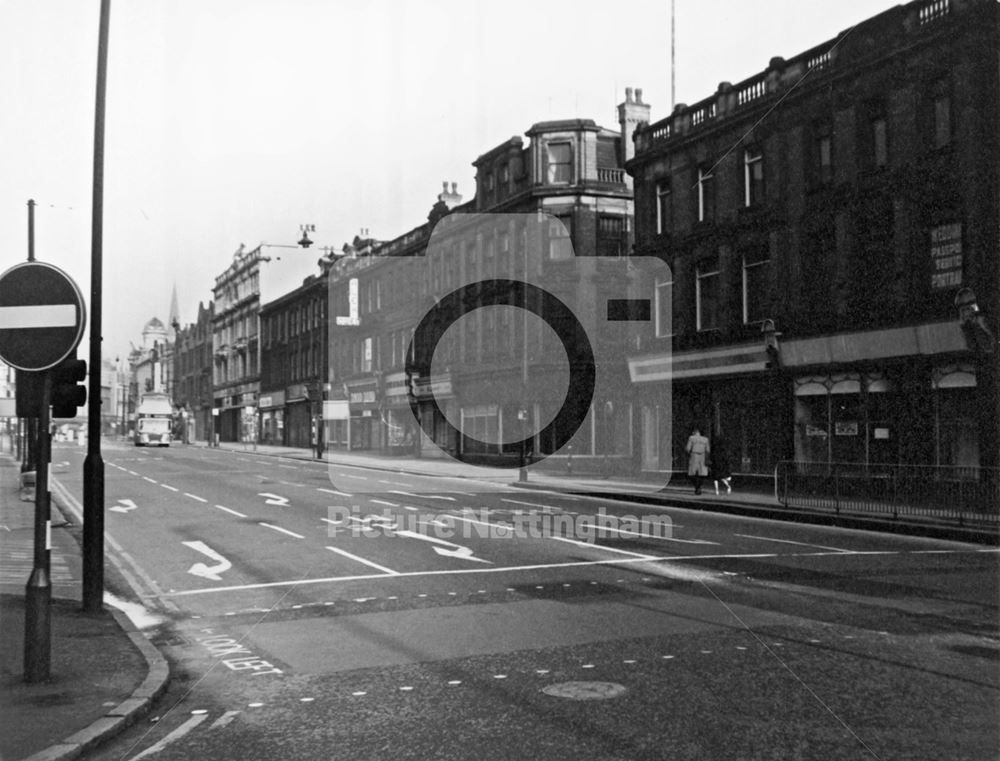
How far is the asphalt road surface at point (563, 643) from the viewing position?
642 cm

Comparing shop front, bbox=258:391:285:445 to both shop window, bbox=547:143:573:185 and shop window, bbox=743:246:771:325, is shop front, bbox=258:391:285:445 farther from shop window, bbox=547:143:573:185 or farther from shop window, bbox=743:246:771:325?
shop window, bbox=743:246:771:325

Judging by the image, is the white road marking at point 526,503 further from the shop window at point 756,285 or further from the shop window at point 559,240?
the shop window at point 559,240

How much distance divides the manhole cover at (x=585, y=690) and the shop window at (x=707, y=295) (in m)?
26.0

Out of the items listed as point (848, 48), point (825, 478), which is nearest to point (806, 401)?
point (825, 478)

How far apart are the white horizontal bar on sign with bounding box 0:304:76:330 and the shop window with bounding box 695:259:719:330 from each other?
26869mm

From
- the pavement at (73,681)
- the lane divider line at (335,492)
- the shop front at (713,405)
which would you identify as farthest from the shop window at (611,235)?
the pavement at (73,681)

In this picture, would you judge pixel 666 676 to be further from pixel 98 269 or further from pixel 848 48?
pixel 848 48

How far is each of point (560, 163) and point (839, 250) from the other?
20793mm

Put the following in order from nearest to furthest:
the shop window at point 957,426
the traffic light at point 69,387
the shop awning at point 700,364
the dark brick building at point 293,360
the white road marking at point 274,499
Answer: the traffic light at point 69,387 → the shop window at point 957,426 → the white road marking at point 274,499 → the shop awning at point 700,364 → the dark brick building at point 293,360

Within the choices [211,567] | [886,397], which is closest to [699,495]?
[886,397]

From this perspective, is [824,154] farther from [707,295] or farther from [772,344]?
[707,295]

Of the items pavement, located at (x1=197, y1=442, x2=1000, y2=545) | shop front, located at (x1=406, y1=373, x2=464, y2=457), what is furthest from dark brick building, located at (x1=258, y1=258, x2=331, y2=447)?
pavement, located at (x1=197, y1=442, x2=1000, y2=545)

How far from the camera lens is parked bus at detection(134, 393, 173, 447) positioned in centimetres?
7644

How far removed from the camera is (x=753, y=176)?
3112 cm
